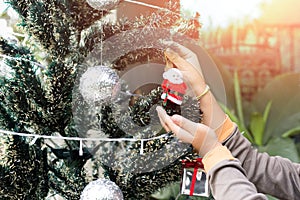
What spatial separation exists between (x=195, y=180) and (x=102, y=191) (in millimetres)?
136

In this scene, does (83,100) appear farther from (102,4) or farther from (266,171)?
(266,171)

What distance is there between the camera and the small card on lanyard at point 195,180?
660mm

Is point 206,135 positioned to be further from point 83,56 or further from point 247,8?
point 247,8

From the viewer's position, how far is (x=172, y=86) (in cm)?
62

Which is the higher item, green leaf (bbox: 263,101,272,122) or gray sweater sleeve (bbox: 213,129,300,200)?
green leaf (bbox: 263,101,272,122)

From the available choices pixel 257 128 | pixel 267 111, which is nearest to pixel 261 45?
pixel 267 111

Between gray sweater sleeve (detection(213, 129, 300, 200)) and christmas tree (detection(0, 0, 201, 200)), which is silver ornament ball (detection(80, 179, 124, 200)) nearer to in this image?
christmas tree (detection(0, 0, 201, 200))

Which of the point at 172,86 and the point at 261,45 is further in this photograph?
the point at 261,45

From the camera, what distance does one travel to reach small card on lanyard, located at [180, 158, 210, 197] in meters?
0.66

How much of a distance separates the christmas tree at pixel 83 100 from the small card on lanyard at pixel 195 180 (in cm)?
3

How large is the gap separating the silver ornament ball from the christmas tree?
0.05 m

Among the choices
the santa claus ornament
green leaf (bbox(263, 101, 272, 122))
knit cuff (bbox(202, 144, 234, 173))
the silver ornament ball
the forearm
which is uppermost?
the santa claus ornament

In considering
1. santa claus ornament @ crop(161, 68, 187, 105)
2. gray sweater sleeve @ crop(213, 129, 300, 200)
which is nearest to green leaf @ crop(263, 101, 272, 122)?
gray sweater sleeve @ crop(213, 129, 300, 200)

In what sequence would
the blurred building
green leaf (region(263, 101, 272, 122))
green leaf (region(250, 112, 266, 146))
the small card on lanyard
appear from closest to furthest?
the small card on lanyard, green leaf (region(250, 112, 266, 146)), green leaf (region(263, 101, 272, 122)), the blurred building
